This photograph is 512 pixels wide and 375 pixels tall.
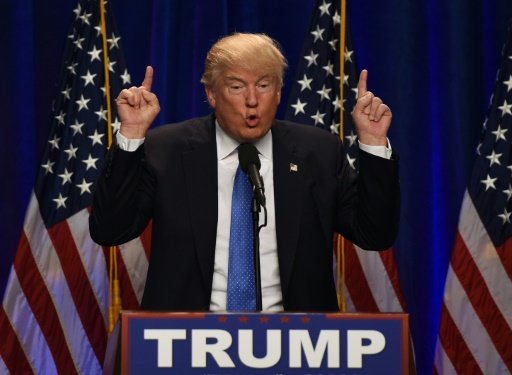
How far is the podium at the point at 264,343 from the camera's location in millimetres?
1659

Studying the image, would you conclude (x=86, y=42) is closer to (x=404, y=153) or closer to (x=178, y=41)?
(x=178, y=41)

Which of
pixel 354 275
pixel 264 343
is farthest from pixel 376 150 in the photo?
pixel 354 275

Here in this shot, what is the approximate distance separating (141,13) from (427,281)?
6.10 ft

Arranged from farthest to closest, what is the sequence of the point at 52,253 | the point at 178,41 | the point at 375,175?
1. the point at 178,41
2. the point at 52,253
3. the point at 375,175

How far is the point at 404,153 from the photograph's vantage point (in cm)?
442

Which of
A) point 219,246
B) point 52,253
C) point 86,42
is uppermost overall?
point 86,42

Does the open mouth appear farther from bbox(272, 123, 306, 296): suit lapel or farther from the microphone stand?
the microphone stand

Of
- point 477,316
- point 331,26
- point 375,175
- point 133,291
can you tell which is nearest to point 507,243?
point 477,316

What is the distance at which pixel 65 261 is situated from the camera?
4043mm

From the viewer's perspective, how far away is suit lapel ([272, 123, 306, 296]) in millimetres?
2406

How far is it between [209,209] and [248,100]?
309 mm

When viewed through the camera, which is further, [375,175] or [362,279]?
[362,279]

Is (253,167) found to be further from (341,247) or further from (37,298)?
(37,298)

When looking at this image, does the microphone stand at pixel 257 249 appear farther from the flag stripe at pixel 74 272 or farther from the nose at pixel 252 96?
the flag stripe at pixel 74 272
